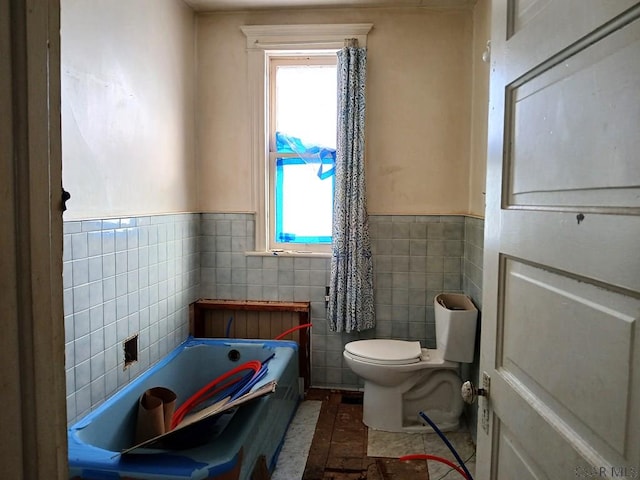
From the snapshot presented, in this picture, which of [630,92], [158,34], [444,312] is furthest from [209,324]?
[630,92]

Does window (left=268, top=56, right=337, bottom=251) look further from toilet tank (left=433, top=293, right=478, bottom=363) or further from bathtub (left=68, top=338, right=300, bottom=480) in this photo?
toilet tank (left=433, top=293, right=478, bottom=363)

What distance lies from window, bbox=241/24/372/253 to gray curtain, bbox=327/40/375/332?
23 cm

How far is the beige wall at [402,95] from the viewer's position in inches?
119

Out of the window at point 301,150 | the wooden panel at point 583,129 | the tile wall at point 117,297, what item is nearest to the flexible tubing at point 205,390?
the tile wall at point 117,297

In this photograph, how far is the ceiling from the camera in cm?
297

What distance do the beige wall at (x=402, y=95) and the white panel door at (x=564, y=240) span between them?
1.93 m

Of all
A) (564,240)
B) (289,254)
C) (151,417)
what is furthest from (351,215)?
(564,240)

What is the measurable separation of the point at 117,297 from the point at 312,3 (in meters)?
2.22

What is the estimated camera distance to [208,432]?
91.7 inches

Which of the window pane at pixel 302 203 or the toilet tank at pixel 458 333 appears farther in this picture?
the window pane at pixel 302 203

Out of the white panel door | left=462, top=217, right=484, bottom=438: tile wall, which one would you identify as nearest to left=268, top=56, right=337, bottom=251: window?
left=462, top=217, right=484, bottom=438: tile wall

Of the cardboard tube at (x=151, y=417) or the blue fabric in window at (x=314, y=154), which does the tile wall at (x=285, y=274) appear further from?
the blue fabric in window at (x=314, y=154)

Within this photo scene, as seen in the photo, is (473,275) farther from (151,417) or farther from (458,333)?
(151,417)

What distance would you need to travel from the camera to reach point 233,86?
319cm
